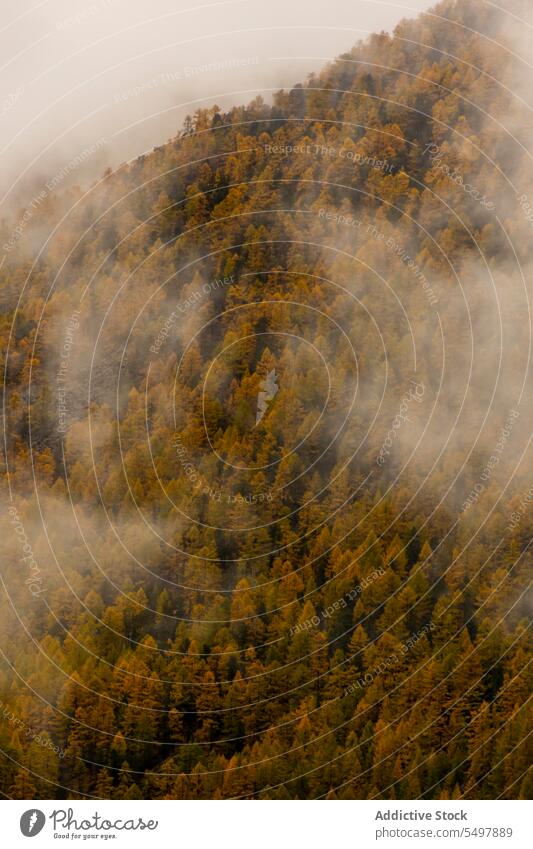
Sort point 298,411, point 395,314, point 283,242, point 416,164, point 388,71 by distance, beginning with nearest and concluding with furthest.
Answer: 1. point 298,411
2. point 395,314
3. point 283,242
4. point 416,164
5. point 388,71

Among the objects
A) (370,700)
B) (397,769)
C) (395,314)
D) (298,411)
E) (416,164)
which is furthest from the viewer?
(416,164)

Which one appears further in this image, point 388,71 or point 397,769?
point 388,71

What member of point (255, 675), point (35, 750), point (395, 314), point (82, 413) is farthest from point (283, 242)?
point (35, 750)

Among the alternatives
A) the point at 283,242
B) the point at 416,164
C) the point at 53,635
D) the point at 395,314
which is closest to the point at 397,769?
the point at 53,635

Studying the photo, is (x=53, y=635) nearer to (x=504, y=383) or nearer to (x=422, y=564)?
(x=422, y=564)

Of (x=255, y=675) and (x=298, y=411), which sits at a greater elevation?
(x=298, y=411)

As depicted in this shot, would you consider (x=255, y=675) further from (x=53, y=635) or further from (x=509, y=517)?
(x=509, y=517)

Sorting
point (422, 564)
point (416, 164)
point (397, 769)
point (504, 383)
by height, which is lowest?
point (397, 769)
